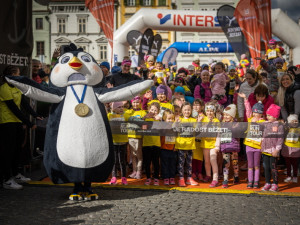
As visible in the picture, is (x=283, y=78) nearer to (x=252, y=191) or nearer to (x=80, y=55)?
(x=252, y=191)

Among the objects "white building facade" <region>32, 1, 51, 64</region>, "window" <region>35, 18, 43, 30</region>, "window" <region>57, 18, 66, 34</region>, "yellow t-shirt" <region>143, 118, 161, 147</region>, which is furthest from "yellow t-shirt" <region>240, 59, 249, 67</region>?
"window" <region>35, 18, 43, 30</region>

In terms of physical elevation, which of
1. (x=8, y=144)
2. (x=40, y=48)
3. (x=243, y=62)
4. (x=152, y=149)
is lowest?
(x=152, y=149)

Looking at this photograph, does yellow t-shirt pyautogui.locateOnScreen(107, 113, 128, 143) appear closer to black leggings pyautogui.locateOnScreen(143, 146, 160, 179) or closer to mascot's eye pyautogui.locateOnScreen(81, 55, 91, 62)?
black leggings pyautogui.locateOnScreen(143, 146, 160, 179)

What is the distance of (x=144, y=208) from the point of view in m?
4.99

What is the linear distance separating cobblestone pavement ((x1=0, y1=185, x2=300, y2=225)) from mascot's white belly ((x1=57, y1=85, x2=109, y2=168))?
59 centimetres

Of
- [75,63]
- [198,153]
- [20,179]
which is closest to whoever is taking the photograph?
[75,63]

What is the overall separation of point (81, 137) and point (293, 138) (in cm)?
324

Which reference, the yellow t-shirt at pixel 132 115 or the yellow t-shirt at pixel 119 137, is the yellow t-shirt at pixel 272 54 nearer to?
the yellow t-shirt at pixel 132 115

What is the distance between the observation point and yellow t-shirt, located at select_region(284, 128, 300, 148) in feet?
20.0

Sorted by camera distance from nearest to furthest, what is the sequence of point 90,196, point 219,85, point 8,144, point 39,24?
point 90,196, point 8,144, point 219,85, point 39,24

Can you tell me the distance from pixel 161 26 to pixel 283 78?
868 centimetres

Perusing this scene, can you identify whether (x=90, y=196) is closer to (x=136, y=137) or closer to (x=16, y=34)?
(x=136, y=137)

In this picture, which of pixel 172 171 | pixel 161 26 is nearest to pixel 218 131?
pixel 172 171

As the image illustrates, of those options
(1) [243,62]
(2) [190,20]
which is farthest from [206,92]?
(2) [190,20]
